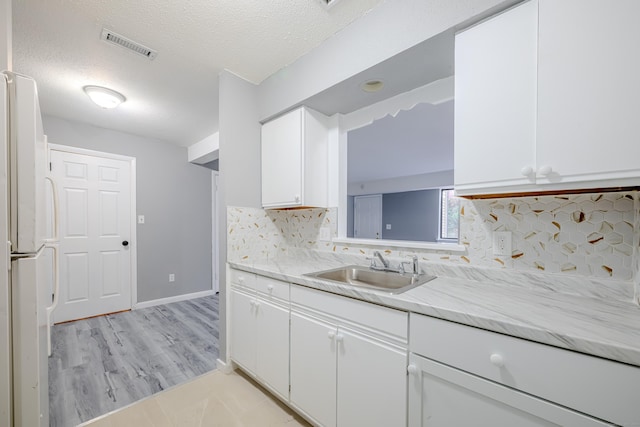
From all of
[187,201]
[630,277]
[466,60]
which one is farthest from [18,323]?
[187,201]

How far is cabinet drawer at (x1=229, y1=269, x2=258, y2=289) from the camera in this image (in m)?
1.80

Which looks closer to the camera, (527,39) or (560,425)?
(560,425)

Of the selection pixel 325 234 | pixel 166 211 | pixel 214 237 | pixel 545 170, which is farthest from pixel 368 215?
pixel 545 170

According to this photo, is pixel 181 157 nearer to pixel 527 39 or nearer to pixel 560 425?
pixel 527 39

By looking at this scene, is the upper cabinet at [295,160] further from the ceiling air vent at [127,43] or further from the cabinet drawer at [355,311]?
the ceiling air vent at [127,43]

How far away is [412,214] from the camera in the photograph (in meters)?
7.45

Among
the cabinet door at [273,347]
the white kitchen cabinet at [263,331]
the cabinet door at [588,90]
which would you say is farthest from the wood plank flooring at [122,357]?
the cabinet door at [588,90]

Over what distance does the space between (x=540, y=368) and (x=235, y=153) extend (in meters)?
2.11

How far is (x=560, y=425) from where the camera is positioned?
74cm

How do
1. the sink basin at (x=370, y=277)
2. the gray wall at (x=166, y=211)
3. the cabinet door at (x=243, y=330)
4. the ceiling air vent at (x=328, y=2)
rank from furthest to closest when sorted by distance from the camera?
the gray wall at (x=166, y=211)
the cabinet door at (x=243, y=330)
the sink basin at (x=370, y=277)
the ceiling air vent at (x=328, y=2)

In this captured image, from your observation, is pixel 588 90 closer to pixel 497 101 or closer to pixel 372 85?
pixel 497 101

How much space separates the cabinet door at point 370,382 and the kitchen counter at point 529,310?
0.70 feet

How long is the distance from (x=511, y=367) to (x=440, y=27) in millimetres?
1438

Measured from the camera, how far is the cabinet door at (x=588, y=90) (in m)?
0.85
